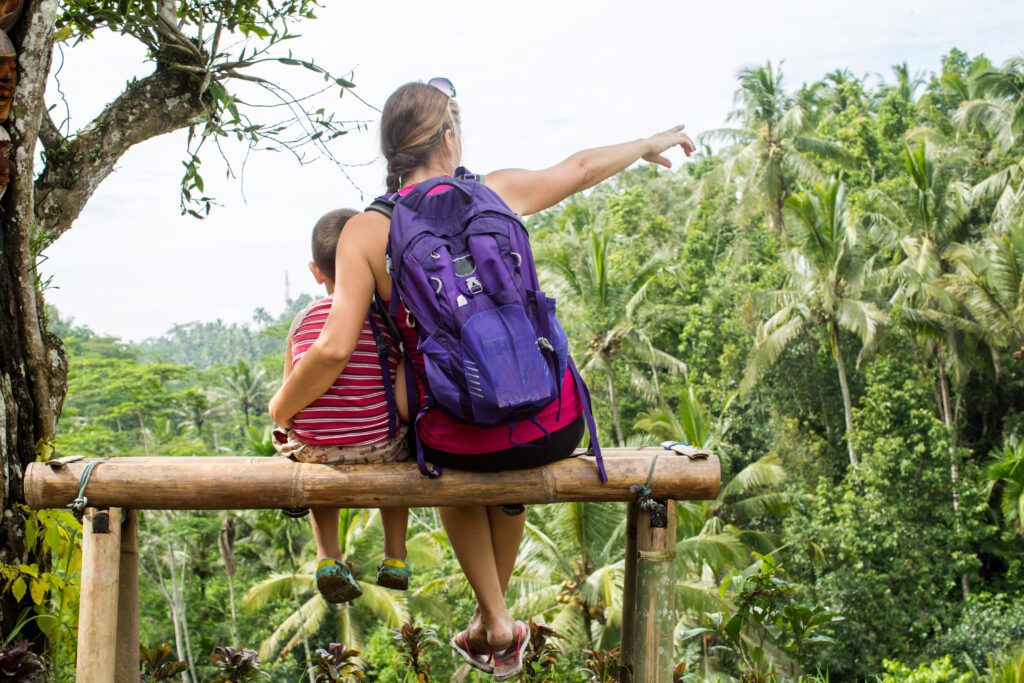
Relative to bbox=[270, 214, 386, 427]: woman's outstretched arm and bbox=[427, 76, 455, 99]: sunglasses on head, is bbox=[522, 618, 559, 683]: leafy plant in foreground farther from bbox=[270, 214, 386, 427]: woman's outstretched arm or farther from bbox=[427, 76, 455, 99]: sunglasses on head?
bbox=[427, 76, 455, 99]: sunglasses on head

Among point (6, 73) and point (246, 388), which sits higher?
point (6, 73)

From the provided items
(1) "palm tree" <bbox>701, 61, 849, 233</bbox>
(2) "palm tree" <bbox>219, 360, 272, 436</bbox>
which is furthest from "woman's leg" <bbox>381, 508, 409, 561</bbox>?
(2) "palm tree" <bbox>219, 360, 272, 436</bbox>

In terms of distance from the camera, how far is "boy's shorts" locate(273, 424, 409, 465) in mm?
2580

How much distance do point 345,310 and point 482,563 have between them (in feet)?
2.87

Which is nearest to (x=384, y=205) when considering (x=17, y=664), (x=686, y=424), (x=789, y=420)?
(x=17, y=664)

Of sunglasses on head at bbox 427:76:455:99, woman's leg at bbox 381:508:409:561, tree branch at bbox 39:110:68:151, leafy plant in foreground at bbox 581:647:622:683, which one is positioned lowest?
leafy plant in foreground at bbox 581:647:622:683

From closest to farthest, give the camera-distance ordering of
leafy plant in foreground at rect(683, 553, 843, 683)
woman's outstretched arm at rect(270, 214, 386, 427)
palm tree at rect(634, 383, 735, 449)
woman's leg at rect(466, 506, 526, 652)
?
woman's outstretched arm at rect(270, 214, 386, 427)
woman's leg at rect(466, 506, 526, 652)
leafy plant in foreground at rect(683, 553, 843, 683)
palm tree at rect(634, 383, 735, 449)

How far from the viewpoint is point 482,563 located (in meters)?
2.74

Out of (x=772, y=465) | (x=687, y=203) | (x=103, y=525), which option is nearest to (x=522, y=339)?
(x=103, y=525)

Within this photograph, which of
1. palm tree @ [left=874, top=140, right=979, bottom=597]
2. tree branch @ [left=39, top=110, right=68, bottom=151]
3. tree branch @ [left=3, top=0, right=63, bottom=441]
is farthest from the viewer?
palm tree @ [left=874, top=140, right=979, bottom=597]

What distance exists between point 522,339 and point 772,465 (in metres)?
17.0

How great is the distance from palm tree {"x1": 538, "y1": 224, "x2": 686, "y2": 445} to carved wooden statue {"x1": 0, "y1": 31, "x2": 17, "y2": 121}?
17431 mm

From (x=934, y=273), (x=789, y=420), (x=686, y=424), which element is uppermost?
(x=934, y=273)

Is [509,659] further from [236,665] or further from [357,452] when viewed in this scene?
[236,665]
